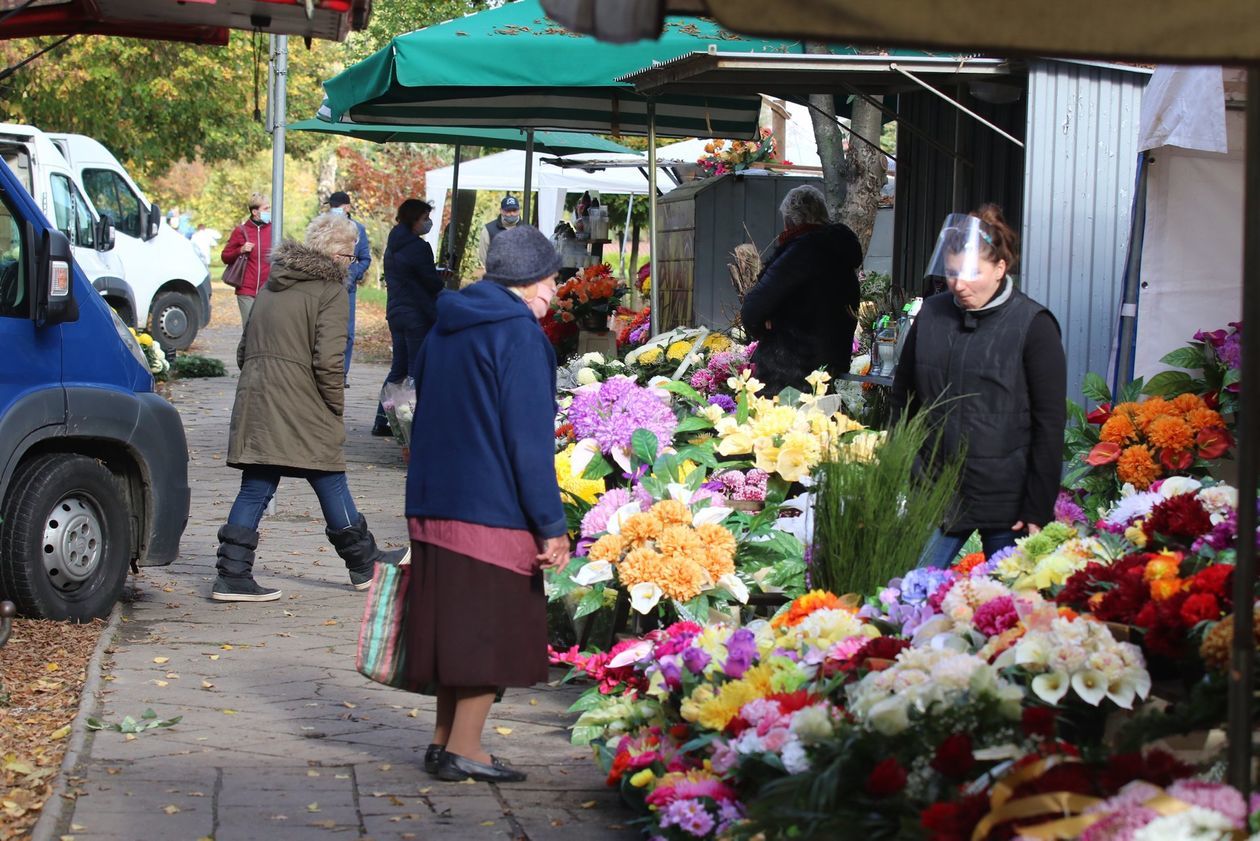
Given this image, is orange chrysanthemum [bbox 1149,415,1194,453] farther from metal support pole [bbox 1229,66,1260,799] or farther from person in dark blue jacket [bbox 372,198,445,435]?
person in dark blue jacket [bbox 372,198,445,435]

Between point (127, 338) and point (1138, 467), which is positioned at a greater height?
point (127, 338)

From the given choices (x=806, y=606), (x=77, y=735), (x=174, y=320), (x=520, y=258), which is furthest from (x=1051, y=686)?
(x=174, y=320)

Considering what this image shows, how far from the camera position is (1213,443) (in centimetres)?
550

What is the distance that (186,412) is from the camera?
15.5 meters

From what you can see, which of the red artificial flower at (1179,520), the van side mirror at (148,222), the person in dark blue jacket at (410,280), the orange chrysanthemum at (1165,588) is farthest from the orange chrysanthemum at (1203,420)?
the van side mirror at (148,222)

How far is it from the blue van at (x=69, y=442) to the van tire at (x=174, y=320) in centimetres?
1356

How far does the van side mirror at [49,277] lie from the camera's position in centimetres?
641

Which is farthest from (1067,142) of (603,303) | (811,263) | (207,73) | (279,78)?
(207,73)

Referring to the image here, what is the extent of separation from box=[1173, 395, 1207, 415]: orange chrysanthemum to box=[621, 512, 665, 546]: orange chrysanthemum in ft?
6.52

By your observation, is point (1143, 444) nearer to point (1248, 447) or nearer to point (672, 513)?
point (672, 513)

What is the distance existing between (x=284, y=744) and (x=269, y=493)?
239 centimetres

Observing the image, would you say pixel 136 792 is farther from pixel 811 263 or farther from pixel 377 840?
pixel 811 263

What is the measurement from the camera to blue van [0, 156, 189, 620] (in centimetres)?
646

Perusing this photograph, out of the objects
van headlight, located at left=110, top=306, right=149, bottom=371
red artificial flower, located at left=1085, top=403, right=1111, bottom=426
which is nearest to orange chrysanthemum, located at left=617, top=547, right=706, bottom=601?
red artificial flower, located at left=1085, top=403, right=1111, bottom=426
